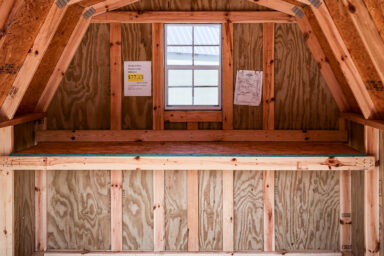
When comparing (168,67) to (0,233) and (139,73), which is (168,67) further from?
(0,233)

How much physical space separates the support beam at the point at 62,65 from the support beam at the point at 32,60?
1.86ft

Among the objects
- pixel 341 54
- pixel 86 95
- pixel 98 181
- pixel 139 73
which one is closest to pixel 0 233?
pixel 98 181

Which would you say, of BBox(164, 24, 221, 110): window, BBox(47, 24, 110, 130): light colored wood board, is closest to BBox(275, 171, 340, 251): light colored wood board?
BBox(164, 24, 221, 110): window

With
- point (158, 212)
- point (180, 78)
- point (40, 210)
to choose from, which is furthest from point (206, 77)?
point (40, 210)

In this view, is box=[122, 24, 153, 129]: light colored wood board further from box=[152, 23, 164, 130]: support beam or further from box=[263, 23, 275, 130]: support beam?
box=[263, 23, 275, 130]: support beam

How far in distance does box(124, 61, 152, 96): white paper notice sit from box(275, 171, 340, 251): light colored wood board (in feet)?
4.87

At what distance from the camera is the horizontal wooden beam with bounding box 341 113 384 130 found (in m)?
2.92

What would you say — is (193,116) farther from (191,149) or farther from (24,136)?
(24,136)

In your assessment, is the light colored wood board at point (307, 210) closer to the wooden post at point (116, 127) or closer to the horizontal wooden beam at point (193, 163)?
the horizontal wooden beam at point (193, 163)

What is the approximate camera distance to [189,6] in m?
3.79

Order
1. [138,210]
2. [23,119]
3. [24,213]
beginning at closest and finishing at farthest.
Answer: [23,119] → [24,213] → [138,210]

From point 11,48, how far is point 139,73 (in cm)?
140

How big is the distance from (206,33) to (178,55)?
1.13 ft

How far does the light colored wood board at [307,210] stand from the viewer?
12.7 feet
